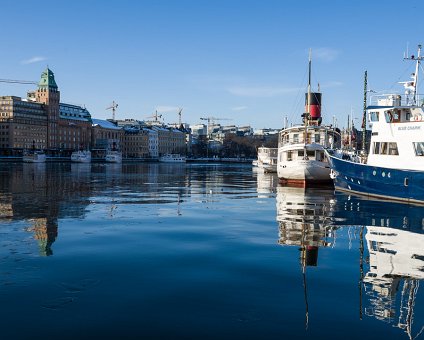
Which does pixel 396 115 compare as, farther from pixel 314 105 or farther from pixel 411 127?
pixel 314 105

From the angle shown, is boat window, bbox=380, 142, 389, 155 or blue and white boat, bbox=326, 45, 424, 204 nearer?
blue and white boat, bbox=326, 45, 424, 204

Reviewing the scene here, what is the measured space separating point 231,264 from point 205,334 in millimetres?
5227

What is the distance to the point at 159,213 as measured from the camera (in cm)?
2522

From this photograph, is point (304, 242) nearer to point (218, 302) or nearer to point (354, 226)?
point (354, 226)

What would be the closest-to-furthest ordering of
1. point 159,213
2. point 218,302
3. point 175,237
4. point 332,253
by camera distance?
point 218,302
point 332,253
point 175,237
point 159,213

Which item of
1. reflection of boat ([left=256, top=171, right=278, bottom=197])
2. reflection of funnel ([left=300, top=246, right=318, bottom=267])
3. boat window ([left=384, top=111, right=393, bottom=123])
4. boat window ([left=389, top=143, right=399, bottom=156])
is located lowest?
reflection of boat ([left=256, top=171, right=278, bottom=197])

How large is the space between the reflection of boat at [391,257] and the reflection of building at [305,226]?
42.2 inches

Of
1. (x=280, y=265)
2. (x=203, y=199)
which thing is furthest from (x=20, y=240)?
(x=203, y=199)

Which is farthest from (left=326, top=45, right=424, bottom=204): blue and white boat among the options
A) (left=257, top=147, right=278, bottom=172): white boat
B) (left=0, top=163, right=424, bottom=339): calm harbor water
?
(left=257, top=147, right=278, bottom=172): white boat

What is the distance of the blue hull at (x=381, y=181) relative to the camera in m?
31.5

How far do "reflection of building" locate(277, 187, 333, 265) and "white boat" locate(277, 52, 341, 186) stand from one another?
1754cm

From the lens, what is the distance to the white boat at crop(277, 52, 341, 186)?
49.0 meters

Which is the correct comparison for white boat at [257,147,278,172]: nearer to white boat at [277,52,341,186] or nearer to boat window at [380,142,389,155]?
white boat at [277,52,341,186]

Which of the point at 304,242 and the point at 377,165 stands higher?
the point at 377,165
